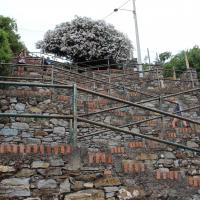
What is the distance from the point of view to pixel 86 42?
20.9 meters

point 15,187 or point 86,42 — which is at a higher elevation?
point 86,42

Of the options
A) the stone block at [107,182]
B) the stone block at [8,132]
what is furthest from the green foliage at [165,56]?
the stone block at [107,182]

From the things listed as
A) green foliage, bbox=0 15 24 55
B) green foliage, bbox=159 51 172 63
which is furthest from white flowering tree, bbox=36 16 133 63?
green foliage, bbox=159 51 172 63

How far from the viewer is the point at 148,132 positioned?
9.19 meters

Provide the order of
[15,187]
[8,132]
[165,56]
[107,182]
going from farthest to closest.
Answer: [165,56] → [8,132] → [107,182] → [15,187]

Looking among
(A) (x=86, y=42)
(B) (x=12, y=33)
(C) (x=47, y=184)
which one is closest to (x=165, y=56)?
(A) (x=86, y=42)

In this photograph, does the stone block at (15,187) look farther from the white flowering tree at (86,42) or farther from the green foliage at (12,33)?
the white flowering tree at (86,42)

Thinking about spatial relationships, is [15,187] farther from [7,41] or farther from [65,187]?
[7,41]

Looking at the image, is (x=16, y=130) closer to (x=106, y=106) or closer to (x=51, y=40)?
(x=106, y=106)

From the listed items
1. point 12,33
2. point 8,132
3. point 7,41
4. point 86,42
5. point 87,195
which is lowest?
point 87,195

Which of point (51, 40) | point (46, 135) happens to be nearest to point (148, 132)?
point (46, 135)

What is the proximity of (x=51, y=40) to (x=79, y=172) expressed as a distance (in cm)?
1770

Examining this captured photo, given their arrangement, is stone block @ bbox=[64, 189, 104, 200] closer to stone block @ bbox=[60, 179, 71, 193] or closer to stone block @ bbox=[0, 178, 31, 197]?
stone block @ bbox=[60, 179, 71, 193]

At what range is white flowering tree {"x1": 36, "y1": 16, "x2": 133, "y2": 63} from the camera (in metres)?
20.8
